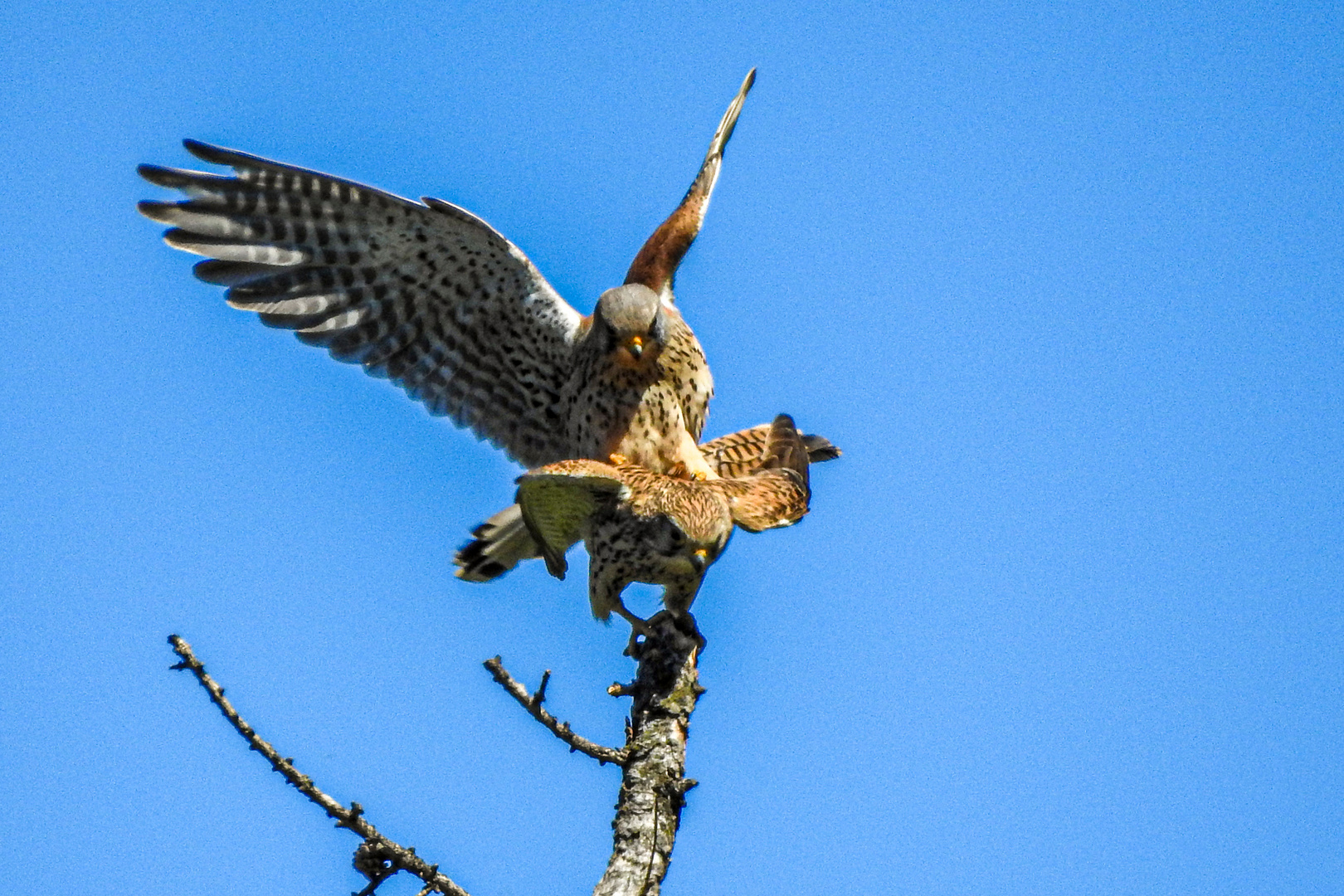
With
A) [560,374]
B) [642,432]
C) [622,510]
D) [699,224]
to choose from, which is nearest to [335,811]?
[622,510]

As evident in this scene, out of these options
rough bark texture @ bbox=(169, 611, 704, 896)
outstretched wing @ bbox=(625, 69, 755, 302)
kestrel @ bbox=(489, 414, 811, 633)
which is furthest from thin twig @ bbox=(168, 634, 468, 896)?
outstretched wing @ bbox=(625, 69, 755, 302)

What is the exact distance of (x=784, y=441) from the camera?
575 centimetres

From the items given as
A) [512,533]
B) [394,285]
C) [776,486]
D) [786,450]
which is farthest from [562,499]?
[394,285]

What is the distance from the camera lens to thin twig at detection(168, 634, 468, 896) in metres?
3.60

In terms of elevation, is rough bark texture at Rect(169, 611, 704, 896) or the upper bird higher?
the upper bird

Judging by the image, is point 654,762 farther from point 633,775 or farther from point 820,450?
point 820,450

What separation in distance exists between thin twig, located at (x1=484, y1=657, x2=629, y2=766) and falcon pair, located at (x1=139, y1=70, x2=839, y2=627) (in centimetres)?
119

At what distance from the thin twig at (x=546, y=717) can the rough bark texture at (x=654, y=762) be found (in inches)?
2.4

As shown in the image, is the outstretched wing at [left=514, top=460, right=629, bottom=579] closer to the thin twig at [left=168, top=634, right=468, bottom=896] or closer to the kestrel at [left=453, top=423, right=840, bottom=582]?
the kestrel at [left=453, top=423, right=840, bottom=582]

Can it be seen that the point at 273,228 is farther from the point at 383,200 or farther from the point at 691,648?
the point at 691,648

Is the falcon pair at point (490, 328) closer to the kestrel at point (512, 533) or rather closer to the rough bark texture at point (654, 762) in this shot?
the kestrel at point (512, 533)

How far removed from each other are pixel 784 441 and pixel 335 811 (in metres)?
2.71

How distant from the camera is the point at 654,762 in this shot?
400cm

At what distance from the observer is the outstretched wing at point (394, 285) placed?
235 inches
